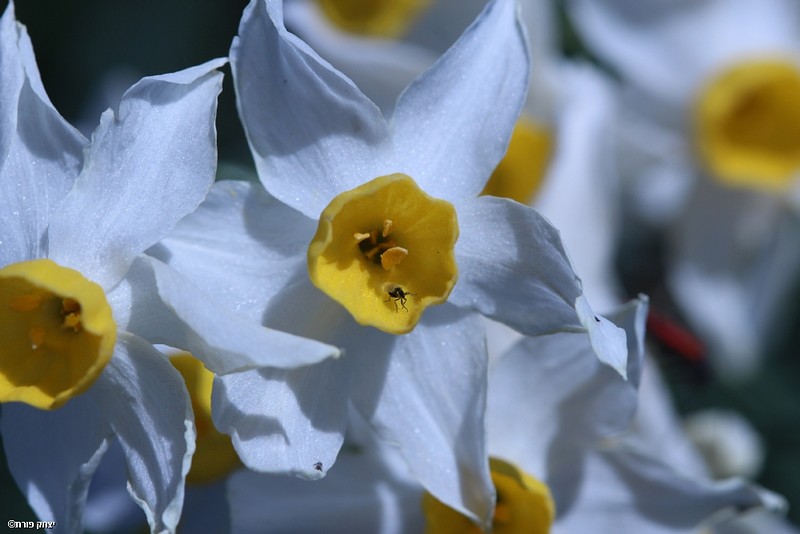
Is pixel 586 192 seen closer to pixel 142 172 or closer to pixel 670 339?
pixel 670 339

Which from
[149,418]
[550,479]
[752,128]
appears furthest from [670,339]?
[149,418]

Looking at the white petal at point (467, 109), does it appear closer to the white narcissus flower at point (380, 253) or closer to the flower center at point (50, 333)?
the white narcissus flower at point (380, 253)

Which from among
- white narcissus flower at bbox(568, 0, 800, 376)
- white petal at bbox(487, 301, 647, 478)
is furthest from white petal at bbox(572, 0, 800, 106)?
white petal at bbox(487, 301, 647, 478)

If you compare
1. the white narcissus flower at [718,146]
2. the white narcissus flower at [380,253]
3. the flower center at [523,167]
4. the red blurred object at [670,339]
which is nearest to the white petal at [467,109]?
the white narcissus flower at [380,253]

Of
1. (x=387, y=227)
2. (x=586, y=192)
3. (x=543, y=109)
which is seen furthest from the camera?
(x=543, y=109)

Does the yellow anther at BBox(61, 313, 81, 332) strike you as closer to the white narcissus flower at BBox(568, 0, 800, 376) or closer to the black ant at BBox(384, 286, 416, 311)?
the black ant at BBox(384, 286, 416, 311)

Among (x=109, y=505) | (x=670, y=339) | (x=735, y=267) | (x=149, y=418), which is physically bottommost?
(x=109, y=505)
